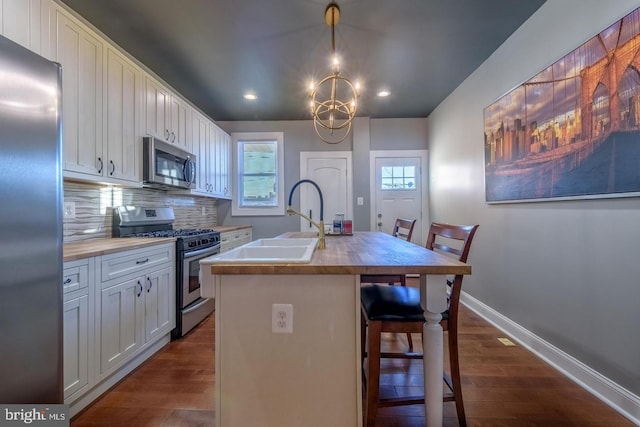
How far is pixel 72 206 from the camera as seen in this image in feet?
6.42

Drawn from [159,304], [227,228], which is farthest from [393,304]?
[227,228]

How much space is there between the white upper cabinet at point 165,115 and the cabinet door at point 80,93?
1.67ft

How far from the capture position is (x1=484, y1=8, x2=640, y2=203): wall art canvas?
142 centimetres

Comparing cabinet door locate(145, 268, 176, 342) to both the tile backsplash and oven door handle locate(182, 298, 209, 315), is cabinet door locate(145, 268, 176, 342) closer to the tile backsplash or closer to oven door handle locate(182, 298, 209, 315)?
oven door handle locate(182, 298, 209, 315)

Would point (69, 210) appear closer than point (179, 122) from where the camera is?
Yes

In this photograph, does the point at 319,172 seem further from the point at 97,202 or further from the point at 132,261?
the point at 132,261

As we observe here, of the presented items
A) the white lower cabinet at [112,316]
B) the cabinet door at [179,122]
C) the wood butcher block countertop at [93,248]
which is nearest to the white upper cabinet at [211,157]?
the cabinet door at [179,122]

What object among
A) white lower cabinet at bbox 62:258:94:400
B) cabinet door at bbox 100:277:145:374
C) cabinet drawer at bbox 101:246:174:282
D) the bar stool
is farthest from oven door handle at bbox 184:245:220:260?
the bar stool

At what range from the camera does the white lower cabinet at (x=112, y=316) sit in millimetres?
1454

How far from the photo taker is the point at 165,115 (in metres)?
2.64

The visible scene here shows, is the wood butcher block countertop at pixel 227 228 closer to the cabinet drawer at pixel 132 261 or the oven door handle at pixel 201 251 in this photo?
the oven door handle at pixel 201 251

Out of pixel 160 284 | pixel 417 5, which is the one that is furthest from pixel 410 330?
pixel 417 5

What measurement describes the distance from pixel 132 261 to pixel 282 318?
1.35 meters

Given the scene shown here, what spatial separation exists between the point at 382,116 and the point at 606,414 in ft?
12.8
